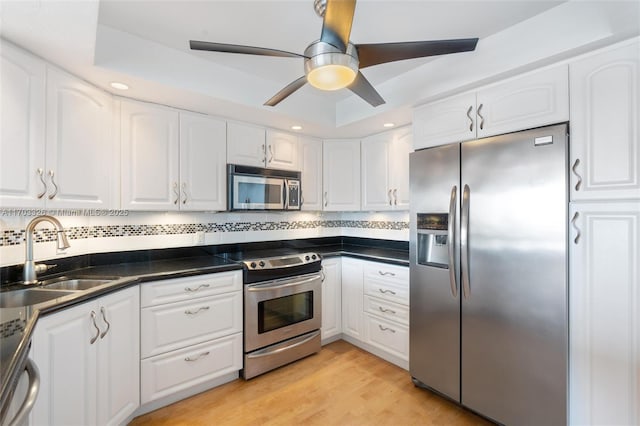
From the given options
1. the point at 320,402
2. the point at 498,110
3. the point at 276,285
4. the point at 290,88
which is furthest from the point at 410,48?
the point at 320,402

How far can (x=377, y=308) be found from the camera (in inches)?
108

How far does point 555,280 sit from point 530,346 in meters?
0.41

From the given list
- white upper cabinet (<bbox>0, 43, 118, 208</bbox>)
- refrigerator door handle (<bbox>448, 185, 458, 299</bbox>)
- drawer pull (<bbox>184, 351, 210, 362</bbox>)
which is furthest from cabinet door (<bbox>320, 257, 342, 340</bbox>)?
white upper cabinet (<bbox>0, 43, 118, 208</bbox>)

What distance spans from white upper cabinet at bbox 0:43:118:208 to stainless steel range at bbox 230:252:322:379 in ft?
3.89

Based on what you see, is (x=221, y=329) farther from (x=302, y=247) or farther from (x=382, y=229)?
(x=382, y=229)

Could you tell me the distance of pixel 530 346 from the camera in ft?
5.60

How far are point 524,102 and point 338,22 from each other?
1.29m

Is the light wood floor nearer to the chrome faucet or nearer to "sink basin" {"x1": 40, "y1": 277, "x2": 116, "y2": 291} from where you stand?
"sink basin" {"x1": 40, "y1": 277, "x2": 116, "y2": 291}

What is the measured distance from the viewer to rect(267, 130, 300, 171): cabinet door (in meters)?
2.93

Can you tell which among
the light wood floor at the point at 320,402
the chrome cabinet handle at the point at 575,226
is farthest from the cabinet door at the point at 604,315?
the light wood floor at the point at 320,402

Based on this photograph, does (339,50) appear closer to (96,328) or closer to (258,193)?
(258,193)

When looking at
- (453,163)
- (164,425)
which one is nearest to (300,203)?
(453,163)

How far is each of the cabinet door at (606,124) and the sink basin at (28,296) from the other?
2738mm

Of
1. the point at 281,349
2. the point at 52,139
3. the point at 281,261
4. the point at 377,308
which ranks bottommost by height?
the point at 281,349
